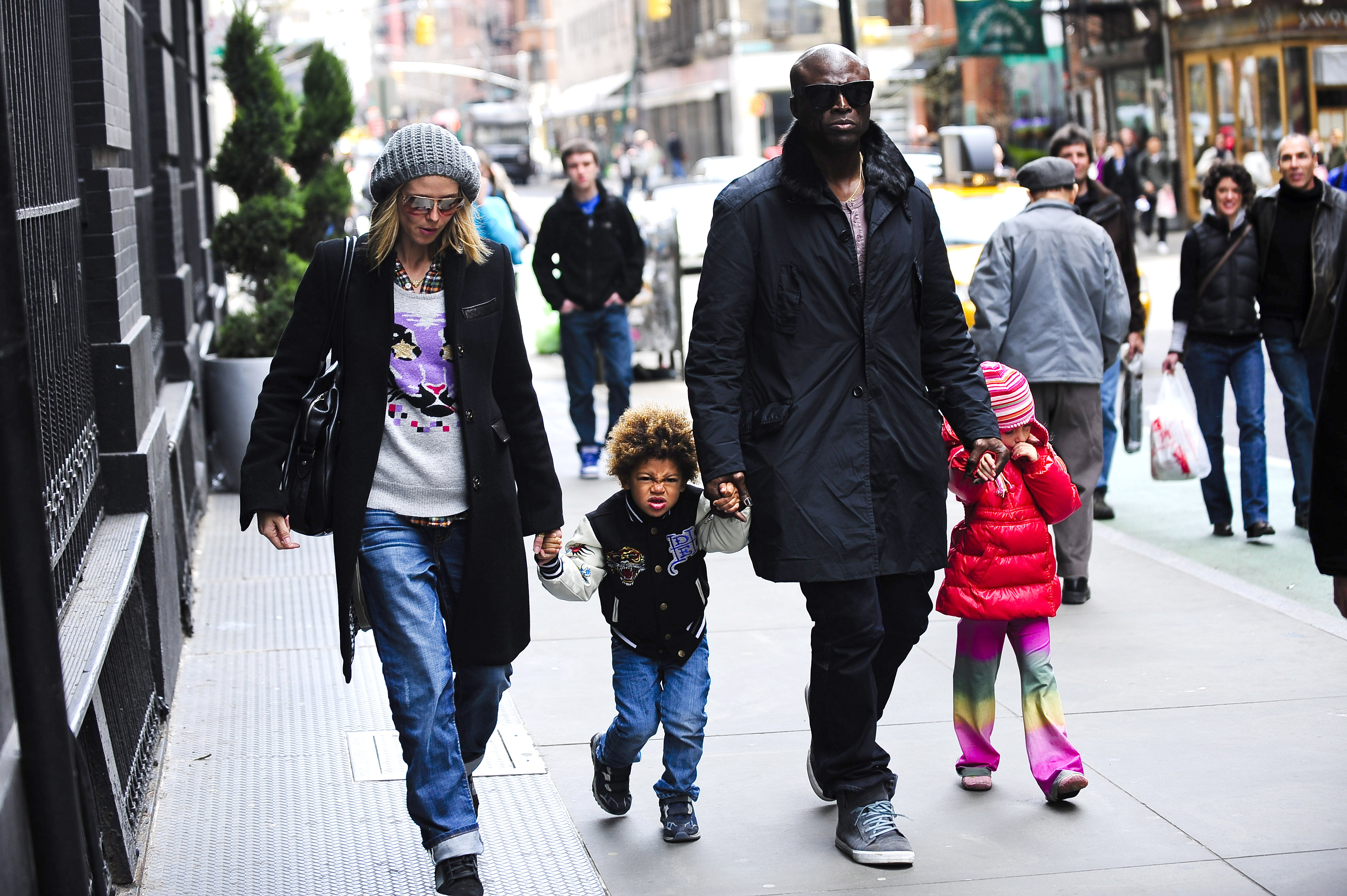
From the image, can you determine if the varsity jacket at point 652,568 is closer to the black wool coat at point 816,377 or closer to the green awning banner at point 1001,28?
the black wool coat at point 816,377

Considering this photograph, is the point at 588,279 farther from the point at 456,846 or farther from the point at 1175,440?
the point at 456,846

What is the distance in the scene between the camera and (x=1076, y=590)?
22.6 feet

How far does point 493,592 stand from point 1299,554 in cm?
503

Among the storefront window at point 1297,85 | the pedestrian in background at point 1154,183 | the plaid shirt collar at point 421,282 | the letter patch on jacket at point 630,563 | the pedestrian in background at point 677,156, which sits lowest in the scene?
the letter patch on jacket at point 630,563

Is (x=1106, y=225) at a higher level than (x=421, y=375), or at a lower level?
higher

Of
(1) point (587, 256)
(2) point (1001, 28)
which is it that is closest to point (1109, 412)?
(1) point (587, 256)

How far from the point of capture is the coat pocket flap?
3.90m

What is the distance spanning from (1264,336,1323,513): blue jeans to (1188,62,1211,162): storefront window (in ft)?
77.2

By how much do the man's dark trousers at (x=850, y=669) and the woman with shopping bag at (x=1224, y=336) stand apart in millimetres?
4068

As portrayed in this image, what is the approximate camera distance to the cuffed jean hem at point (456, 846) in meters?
3.81

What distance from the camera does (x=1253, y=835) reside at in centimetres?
425

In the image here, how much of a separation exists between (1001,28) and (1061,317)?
19.6m

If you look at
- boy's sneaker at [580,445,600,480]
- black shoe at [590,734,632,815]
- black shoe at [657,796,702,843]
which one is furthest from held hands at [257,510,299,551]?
boy's sneaker at [580,445,600,480]

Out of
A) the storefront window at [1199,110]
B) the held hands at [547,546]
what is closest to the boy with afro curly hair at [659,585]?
the held hands at [547,546]
